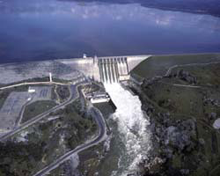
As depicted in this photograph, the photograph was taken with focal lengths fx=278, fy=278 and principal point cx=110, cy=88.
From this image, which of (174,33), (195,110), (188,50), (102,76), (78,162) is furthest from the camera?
(174,33)

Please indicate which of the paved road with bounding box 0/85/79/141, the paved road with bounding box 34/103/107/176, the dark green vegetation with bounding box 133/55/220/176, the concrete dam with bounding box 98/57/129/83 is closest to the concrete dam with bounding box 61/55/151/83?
the concrete dam with bounding box 98/57/129/83

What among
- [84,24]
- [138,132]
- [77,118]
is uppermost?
[84,24]

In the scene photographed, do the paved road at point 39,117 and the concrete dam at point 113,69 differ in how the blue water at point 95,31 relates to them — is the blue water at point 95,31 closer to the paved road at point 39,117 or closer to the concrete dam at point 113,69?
the concrete dam at point 113,69

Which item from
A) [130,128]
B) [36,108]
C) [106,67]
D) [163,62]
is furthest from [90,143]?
[163,62]

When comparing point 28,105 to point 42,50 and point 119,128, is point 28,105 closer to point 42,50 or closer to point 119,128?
point 119,128

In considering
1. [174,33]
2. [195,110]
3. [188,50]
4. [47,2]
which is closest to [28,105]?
[195,110]

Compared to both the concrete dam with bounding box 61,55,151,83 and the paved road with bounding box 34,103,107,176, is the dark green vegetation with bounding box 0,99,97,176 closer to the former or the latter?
the paved road with bounding box 34,103,107,176

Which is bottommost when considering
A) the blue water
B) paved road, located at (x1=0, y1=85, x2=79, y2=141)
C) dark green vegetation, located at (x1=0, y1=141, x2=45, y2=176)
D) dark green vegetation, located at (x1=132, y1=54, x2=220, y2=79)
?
dark green vegetation, located at (x1=0, y1=141, x2=45, y2=176)
